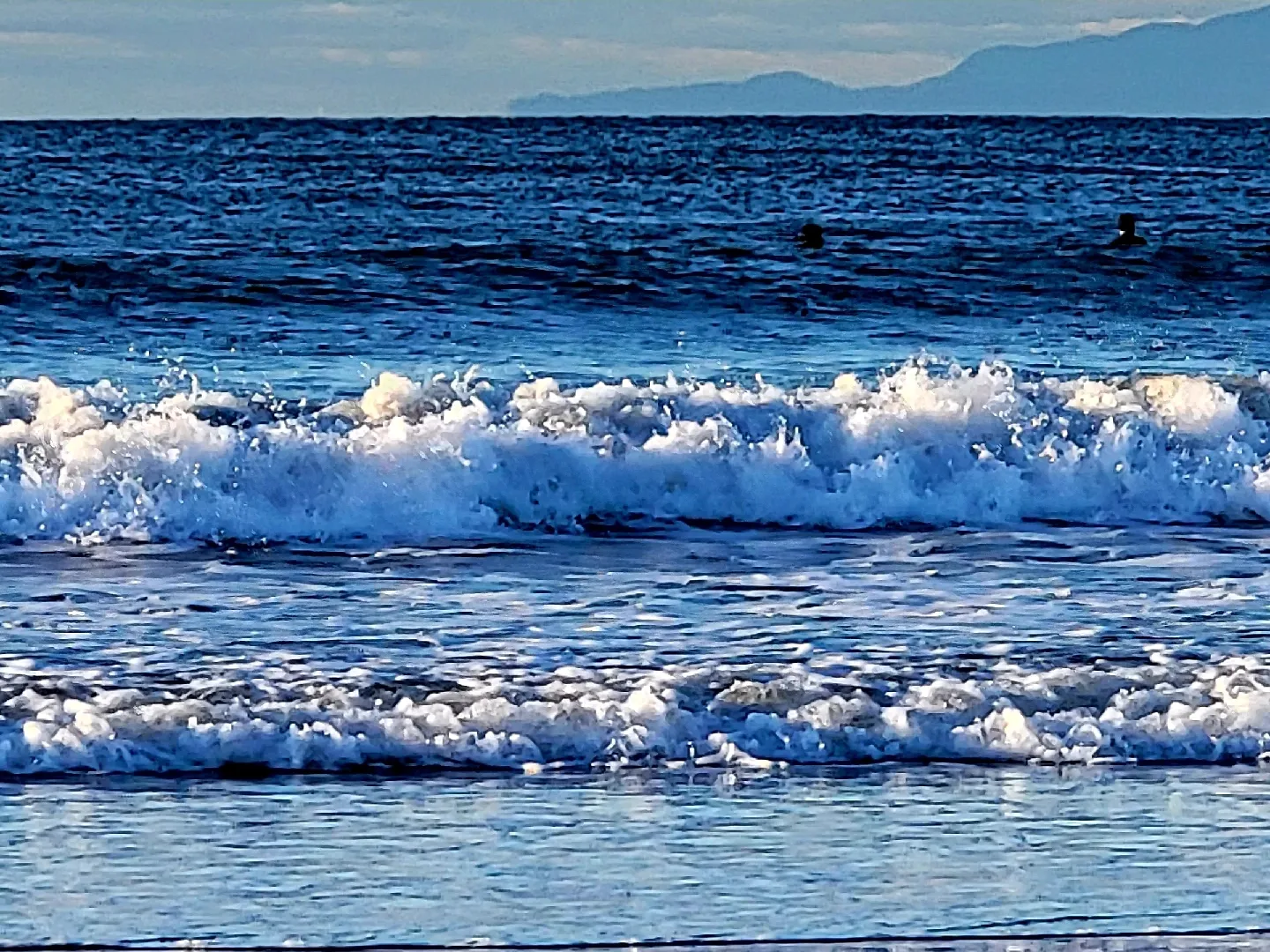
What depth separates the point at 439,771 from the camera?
690cm

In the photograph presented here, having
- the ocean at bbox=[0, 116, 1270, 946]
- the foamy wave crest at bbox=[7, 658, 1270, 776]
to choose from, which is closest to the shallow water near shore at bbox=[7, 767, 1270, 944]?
the ocean at bbox=[0, 116, 1270, 946]

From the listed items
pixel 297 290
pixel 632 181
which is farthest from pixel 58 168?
pixel 297 290

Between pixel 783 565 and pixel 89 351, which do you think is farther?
pixel 89 351

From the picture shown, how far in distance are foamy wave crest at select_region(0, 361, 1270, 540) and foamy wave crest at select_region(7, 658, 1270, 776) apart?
4137mm

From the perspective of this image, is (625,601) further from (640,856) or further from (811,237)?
(811,237)

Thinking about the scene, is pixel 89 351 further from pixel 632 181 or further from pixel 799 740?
pixel 632 181

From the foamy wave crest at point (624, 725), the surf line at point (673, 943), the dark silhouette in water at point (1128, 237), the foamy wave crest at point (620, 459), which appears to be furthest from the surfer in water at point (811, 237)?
the surf line at point (673, 943)

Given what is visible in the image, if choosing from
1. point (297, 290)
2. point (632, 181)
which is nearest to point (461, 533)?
point (297, 290)

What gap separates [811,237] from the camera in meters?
29.5

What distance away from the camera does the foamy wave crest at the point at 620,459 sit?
11.9m

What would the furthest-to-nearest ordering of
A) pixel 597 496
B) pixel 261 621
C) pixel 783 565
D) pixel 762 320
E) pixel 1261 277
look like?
pixel 1261 277, pixel 762 320, pixel 597 496, pixel 783 565, pixel 261 621

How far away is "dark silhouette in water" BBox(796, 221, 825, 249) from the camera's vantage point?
2894 centimetres

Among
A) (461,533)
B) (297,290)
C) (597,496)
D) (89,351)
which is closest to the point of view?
(461,533)

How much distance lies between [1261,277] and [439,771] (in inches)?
808
